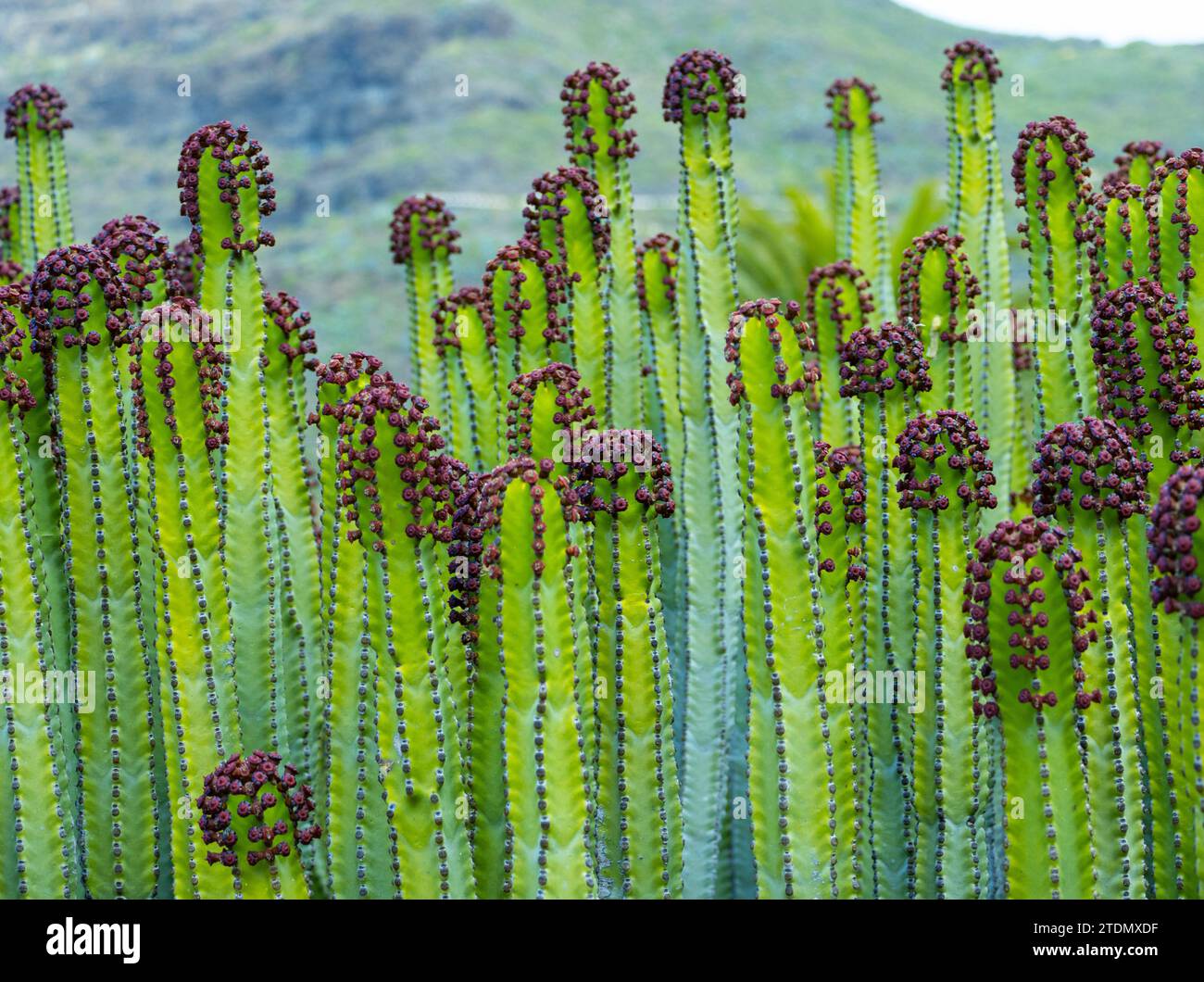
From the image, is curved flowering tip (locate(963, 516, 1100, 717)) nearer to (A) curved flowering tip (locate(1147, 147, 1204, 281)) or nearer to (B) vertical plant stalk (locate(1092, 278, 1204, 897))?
(B) vertical plant stalk (locate(1092, 278, 1204, 897))

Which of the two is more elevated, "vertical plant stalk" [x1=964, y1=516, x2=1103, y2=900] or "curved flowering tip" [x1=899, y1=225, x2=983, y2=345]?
"curved flowering tip" [x1=899, y1=225, x2=983, y2=345]

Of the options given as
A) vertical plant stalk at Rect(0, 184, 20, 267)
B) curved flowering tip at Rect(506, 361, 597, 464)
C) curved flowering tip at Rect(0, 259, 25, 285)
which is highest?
vertical plant stalk at Rect(0, 184, 20, 267)

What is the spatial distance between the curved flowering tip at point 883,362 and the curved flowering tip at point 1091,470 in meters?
0.57

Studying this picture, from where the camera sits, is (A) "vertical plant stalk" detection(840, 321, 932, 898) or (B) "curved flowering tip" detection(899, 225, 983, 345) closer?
(A) "vertical plant stalk" detection(840, 321, 932, 898)

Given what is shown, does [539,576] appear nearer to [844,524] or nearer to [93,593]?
[844,524]

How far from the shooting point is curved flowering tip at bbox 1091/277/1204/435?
3250mm

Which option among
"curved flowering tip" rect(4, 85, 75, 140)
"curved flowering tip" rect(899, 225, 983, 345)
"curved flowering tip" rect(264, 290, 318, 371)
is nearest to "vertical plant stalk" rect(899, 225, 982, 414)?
"curved flowering tip" rect(899, 225, 983, 345)

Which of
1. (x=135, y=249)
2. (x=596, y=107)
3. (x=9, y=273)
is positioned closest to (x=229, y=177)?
(x=135, y=249)

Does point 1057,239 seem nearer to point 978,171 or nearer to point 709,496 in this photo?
point 978,171

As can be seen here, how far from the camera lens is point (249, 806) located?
2752mm

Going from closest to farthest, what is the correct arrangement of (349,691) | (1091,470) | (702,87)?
1. (1091,470)
2. (349,691)
3. (702,87)

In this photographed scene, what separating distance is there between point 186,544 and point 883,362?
1811mm

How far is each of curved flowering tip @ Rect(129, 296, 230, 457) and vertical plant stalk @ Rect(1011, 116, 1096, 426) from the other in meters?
2.33
